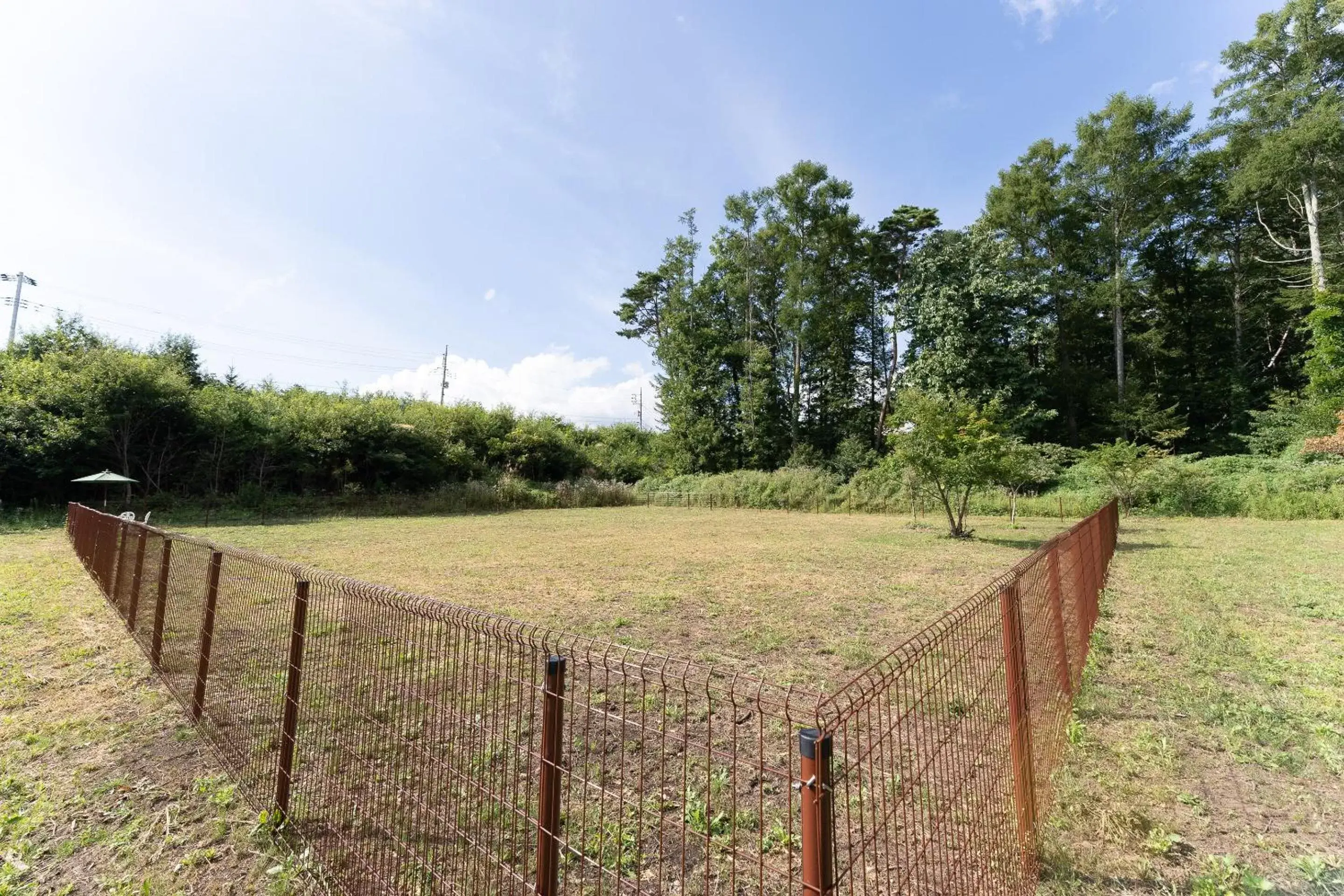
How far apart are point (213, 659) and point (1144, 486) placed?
22.2 meters

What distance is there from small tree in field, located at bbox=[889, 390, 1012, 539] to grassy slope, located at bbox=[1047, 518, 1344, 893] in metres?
5.62

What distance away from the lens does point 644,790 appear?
110 inches

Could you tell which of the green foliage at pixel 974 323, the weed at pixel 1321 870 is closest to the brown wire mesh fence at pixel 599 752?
the weed at pixel 1321 870

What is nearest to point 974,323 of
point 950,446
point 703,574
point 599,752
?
point 950,446

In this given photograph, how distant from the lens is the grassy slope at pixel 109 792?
86.9 inches

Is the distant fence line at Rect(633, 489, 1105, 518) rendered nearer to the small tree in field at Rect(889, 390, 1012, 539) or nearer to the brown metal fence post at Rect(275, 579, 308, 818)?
the small tree in field at Rect(889, 390, 1012, 539)

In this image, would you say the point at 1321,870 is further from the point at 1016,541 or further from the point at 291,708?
the point at 1016,541

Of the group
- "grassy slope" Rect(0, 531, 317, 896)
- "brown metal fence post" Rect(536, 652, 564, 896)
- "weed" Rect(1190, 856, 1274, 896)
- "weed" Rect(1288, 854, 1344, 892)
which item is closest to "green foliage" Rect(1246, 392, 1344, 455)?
"weed" Rect(1288, 854, 1344, 892)

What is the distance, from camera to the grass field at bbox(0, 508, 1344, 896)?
7.45ft

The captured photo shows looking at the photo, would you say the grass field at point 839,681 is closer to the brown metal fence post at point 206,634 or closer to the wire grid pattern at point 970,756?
the brown metal fence post at point 206,634

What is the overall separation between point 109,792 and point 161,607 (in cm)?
178

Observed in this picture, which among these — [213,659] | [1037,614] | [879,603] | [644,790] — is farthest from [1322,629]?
[213,659]

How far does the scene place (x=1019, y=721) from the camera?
2.14 meters

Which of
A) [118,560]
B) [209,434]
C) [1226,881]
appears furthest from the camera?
[209,434]
